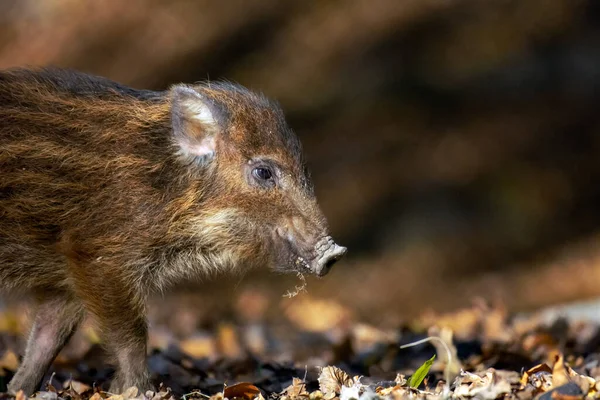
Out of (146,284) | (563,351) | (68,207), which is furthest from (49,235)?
(563,351)

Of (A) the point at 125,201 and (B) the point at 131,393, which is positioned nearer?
(B) the point at 131,393

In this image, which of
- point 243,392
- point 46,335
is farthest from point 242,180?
point 46,335

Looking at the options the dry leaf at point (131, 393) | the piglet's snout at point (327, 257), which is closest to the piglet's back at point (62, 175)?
the dry leaf at point (131, 393)

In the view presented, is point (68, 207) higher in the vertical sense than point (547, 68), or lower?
lower

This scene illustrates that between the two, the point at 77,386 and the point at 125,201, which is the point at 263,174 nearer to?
the point at 125,201

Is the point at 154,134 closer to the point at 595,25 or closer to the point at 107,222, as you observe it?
the point at 107,222

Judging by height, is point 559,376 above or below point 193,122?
below

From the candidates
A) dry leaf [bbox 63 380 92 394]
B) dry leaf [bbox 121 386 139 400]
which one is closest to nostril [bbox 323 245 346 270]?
dry leaf [bbox 121 386 139 400]
